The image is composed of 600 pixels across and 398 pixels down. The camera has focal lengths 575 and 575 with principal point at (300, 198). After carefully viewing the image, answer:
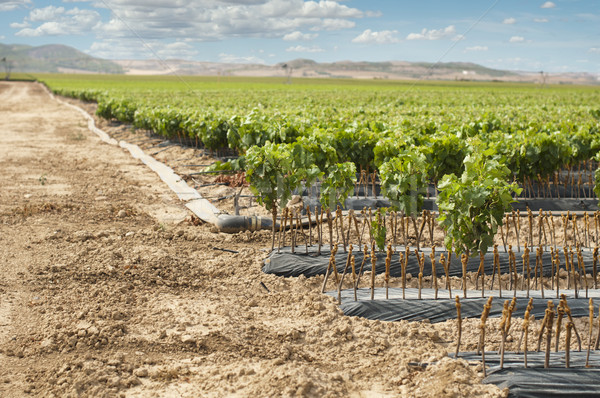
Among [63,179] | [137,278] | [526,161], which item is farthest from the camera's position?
[63,179]

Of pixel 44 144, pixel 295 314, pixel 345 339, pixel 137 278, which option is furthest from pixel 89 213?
pixel 44 144

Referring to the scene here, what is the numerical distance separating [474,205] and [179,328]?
9.59ft

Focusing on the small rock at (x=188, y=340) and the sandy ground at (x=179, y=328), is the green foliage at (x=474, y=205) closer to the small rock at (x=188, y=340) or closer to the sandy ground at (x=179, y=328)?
the sandy ground at (x=179, y=328)

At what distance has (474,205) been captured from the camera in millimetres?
5430

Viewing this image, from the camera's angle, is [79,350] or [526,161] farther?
[526,161]

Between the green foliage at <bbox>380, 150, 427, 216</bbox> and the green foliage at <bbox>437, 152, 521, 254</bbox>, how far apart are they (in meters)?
1.01

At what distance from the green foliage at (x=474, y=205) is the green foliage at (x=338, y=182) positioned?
5.46 ft

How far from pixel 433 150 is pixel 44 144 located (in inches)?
529

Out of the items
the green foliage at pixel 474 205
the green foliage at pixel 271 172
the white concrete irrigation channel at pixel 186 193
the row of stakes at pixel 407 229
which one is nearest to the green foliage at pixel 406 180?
the row of stakes at pixel 407 229

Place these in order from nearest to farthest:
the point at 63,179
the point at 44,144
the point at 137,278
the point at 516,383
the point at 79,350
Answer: the point at 516,383, the point at 79,350, the point at 137,278, the point at 63,179, the point at 44,144

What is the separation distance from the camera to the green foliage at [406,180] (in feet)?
22.5

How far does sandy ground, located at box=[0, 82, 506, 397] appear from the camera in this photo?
405 centimetres

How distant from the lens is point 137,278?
242 inches

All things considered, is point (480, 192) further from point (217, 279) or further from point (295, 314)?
point (217, 279)
